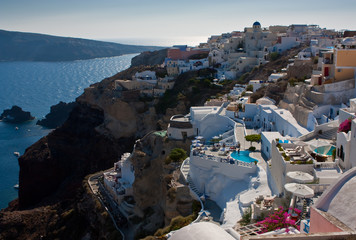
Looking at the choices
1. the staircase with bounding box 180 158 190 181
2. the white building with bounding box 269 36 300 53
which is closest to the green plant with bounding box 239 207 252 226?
the staircase with bounding box 180 158 190 181

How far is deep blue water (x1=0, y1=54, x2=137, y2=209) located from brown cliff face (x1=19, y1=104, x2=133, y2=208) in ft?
11.8

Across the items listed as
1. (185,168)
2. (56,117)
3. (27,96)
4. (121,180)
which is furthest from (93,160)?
(27,96)

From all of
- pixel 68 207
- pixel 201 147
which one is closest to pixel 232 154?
pixel 201 147

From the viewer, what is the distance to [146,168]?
93.2 feet

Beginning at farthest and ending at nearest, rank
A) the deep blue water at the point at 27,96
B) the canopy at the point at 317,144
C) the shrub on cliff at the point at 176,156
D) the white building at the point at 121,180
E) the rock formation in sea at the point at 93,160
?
the deep blue water at the point at 27,96
the white building at the point at 121,180
the rock formation in sea at the point at 93,160
the shrub on cliff at the point at 176,156
the canopy at the point at 317,144

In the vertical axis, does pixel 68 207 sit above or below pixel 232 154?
below

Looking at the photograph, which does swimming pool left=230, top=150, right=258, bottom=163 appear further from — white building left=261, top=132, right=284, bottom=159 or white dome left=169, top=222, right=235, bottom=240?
white dome left=169, top=222, right=235, bottom=240

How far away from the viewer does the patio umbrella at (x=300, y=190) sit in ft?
41.2

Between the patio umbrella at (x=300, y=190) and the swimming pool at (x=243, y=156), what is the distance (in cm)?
692

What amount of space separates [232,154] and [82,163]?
33.9 metres

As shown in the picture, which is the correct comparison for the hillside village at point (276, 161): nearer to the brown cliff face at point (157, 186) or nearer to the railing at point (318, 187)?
the railing at point (318, 187)

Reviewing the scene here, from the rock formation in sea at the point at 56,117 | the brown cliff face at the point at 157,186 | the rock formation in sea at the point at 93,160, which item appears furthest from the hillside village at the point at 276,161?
the rock formation in sea at the point at 56,117

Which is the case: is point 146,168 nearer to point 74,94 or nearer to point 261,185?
point 261,185

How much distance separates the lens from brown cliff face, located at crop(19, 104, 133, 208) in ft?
158
